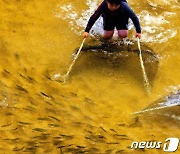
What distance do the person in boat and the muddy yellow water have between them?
16.2 inches

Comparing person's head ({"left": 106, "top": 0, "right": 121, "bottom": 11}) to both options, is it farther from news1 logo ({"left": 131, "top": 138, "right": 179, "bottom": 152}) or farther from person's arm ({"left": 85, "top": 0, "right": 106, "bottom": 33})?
news1 logo ({"left": 131, "top": 138, "right": 179, "bottom": 152})

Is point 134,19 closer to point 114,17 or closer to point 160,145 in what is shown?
point 114,17

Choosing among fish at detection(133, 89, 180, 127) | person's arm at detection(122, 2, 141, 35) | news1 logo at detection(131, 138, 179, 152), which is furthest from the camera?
person's arm at detection(122, 2, 141, 35)

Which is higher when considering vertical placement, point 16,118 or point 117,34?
point 117,34

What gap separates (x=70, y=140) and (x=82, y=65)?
1.40 metres

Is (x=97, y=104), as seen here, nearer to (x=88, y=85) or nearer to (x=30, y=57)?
(x=88, y=85)

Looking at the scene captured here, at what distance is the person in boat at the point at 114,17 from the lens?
5086 mm

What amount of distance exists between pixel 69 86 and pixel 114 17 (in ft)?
4.26

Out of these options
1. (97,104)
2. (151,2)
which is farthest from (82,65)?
(151,2)

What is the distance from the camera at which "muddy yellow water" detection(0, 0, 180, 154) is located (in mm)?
4094

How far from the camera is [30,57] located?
5.21 meters

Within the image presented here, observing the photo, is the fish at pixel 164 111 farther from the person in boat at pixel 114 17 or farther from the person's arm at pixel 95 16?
the person's arm at pixel 95 16

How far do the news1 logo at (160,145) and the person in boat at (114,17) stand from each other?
1614mm

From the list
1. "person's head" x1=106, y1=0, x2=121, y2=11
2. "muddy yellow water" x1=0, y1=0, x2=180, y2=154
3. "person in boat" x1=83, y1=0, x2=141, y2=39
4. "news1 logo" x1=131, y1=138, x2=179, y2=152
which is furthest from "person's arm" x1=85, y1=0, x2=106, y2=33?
"news1 logo" x1=131, y1=138, x2=179, y2=152
